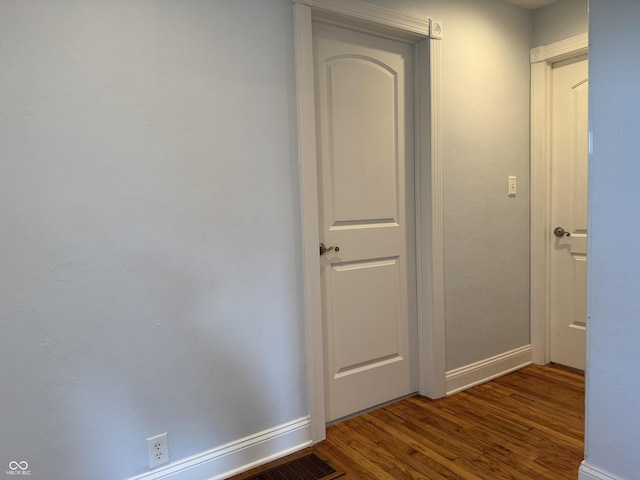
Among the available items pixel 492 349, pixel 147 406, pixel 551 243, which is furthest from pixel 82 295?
pixel 551 243

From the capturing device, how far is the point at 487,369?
2.79 meters

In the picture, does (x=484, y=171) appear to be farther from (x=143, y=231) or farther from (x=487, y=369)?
(x=143, y=231)

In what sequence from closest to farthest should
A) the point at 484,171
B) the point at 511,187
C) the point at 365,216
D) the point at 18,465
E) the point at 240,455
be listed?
the point at 18,465 < the point at 240,455 < the point at 365,216 < the point at 484,171 < the point at 511,187

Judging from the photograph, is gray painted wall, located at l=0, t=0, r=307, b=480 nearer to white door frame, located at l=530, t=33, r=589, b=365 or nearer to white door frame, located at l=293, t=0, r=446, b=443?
white door frame, located at l=293, t=0, r=446, b=443

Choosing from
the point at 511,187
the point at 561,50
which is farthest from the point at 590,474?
the point at 561,50

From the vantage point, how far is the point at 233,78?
1812 millimetres

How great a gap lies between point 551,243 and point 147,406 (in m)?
2.67

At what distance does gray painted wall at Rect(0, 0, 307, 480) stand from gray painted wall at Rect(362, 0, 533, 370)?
3.44 ft

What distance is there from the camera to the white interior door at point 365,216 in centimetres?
222

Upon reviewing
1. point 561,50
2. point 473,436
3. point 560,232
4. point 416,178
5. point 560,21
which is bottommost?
point 473,436

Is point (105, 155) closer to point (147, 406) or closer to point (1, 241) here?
point (1, 241)

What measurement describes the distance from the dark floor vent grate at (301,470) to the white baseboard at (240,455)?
0.16 ft

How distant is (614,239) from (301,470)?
154 centimetres
